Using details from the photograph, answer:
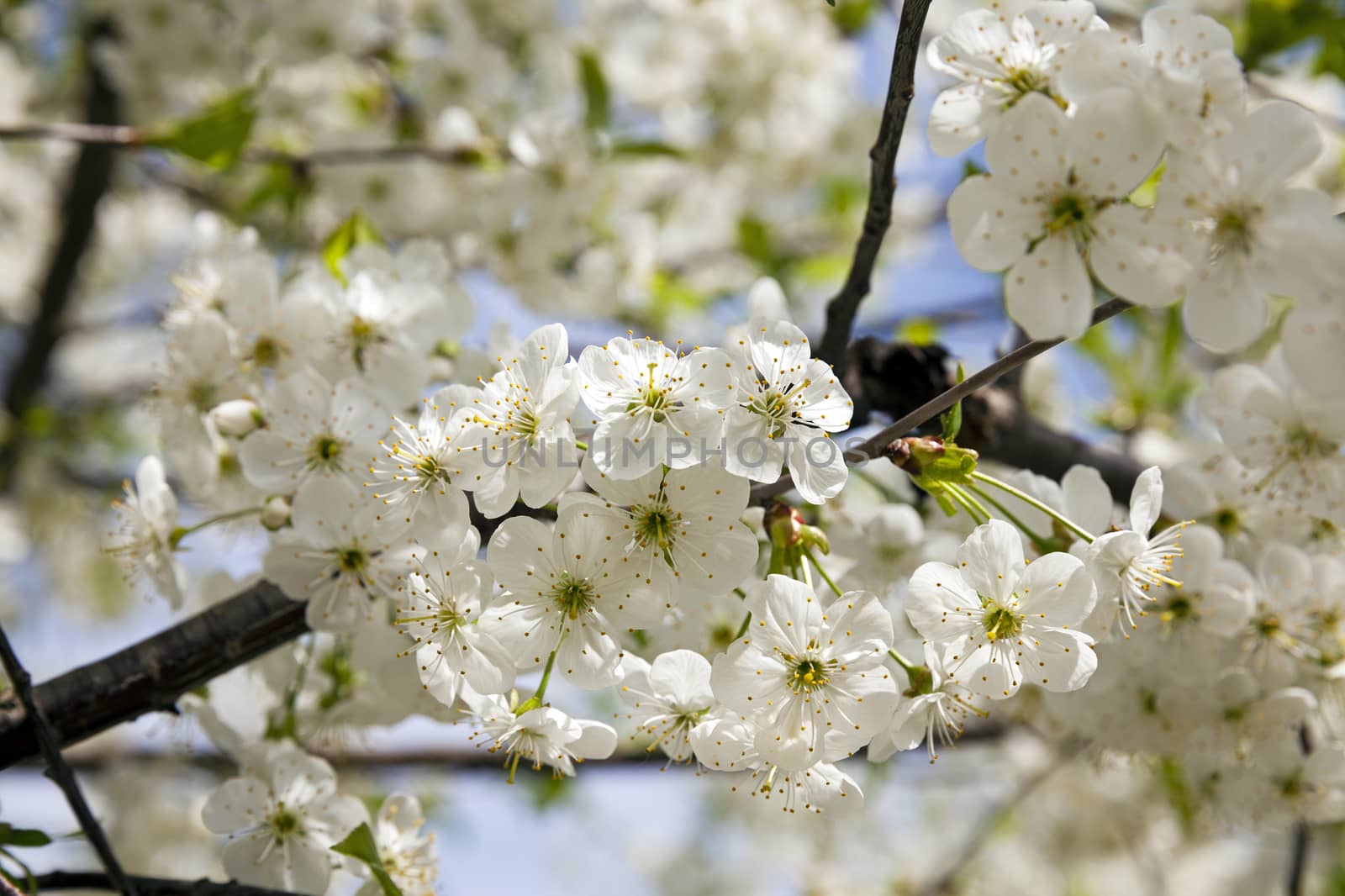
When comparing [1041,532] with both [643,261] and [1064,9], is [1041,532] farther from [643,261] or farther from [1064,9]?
[643,261]

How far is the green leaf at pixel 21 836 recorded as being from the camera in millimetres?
1249

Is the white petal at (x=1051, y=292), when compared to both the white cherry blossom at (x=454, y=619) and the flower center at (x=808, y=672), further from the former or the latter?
the white cherry blossom at (x=454, y=619)

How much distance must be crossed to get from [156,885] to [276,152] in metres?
1.80

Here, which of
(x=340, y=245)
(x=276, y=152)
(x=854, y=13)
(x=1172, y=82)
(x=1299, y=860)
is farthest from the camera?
(x=854, y=13)

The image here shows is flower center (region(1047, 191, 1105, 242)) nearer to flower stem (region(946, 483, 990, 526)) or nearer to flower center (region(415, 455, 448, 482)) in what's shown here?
flower stem (region(946, 483, 990, 526))

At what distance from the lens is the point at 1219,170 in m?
0.98

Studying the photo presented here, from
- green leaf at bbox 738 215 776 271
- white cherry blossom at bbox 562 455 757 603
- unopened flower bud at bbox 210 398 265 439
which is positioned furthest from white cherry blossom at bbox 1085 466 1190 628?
green leaf at bbox 738 215 776 271

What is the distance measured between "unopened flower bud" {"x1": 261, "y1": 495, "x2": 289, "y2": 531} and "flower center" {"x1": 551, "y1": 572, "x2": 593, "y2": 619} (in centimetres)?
49

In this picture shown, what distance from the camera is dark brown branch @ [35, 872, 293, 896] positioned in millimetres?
1246

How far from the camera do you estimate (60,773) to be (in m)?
1.21

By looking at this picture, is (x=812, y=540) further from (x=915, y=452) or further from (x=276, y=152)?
(x=276, y=152)

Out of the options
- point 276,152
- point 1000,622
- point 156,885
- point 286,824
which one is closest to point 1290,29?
point 1000,622

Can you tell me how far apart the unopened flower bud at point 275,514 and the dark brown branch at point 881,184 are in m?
0.79

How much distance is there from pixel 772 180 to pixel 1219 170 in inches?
121
